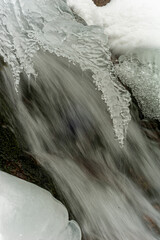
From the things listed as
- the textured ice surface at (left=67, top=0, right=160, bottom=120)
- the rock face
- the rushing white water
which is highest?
the rock face

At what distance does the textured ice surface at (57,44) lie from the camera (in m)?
2.58

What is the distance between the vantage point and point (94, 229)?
269cm

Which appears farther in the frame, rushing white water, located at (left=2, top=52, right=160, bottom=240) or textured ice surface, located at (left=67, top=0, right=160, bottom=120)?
textured ice surface, located at (left=67, top=0, right=160, bottom=120)

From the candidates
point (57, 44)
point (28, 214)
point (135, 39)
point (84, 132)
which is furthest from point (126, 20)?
point (28, 214)

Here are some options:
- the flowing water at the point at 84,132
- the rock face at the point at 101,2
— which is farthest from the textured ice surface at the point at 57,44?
the rock face at the point at 101,2

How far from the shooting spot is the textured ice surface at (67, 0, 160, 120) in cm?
277

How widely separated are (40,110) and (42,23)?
806mm

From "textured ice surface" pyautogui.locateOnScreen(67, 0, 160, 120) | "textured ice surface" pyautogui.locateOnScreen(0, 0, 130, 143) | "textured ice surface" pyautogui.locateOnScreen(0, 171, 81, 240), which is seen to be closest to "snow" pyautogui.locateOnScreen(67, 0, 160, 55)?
"textured ice surface" pyautogui.locateOnScreen(67, 0, 160, 120)

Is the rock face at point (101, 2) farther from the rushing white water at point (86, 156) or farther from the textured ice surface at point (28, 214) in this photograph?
the textured ice surface at point (28, 214)

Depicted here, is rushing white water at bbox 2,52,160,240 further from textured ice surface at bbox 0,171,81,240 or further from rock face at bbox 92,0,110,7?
rock face at bbox 92,0,110,7

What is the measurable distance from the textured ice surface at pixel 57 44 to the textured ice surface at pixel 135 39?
9.3 inches

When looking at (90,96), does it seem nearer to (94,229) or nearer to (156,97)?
(156,97)

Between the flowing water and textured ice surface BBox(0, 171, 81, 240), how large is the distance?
1.44 feet

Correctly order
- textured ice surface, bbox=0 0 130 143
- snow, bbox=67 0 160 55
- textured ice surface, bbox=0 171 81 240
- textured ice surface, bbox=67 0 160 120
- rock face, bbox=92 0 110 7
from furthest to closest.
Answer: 1. rock face, bbox=92 0 110 7
2. snow, bbox=67 0 160 55
3. textured ice surface, bbox=67 0 160 120
4. textured ice surface, bbox=0 0 130 143
5. textured ice surface, bbox=0 171 81 240
